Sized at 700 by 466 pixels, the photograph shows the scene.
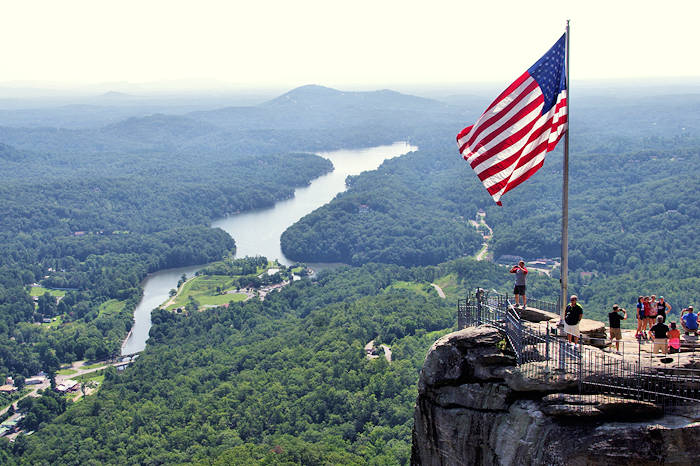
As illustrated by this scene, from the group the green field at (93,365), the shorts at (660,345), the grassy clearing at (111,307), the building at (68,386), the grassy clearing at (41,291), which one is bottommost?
the grassy clearing at (41,291)

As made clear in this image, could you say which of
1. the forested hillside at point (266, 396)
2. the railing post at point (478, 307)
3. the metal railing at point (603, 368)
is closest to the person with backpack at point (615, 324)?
the metal railing at point (603, 368)

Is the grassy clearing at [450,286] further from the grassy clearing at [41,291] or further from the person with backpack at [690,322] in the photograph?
the person with backpack at [690,322]

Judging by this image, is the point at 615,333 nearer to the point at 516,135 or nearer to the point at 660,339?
the point at 660,339

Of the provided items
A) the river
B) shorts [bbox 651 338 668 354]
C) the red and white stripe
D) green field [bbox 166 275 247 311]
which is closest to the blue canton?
the red and white stripe

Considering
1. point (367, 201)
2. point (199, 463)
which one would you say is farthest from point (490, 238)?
point (199, 463)

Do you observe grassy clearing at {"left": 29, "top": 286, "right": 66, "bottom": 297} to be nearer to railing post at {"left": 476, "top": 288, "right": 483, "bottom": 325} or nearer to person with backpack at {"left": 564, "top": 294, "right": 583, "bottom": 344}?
railing post at {"left": 476, "top": 288, "right": 483, "bottom": 325}

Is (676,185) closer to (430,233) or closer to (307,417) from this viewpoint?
(430,233)
